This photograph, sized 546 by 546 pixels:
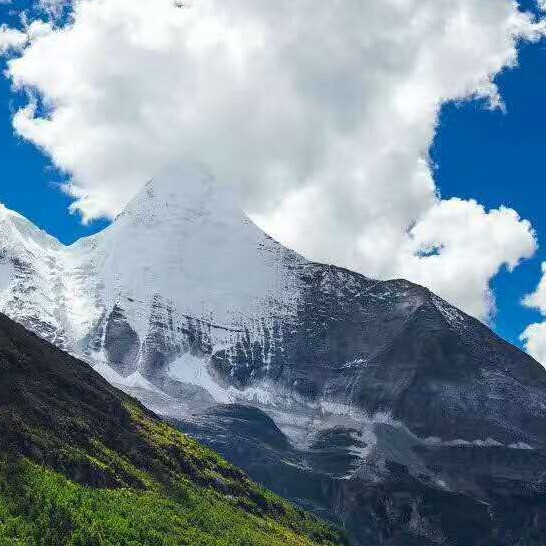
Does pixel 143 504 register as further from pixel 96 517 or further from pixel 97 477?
pixel 96 517

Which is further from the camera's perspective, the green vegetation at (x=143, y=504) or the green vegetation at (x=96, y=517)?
the green vegetation at (x=143, y=504)

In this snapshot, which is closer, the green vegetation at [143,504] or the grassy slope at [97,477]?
the green vegetation at [143,504]

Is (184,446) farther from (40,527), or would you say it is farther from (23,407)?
(40,527)

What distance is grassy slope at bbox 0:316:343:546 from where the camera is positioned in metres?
116

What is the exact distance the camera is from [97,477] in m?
141

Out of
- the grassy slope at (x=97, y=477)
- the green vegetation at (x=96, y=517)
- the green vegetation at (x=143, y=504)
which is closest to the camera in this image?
the green vegetation at (x=96, y=517)

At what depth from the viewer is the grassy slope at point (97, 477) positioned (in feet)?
382

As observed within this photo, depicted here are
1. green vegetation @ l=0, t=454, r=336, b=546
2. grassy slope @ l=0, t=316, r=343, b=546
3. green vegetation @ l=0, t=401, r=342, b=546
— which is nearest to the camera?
green vegetation @ l=0, t=454, r=336, b=546

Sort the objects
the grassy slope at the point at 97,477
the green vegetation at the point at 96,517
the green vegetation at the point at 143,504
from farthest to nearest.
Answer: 1. the grassy slope at the point at 97,477
2. the green vegetation at the point at 143,504
3. the green vegetation at the point at 96,517

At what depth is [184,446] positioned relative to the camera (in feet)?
637

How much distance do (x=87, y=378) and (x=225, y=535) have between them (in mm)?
58967

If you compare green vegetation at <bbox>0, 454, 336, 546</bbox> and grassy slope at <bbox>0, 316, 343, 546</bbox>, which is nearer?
green vegetation at <bbox>0, 454, 336, 546</bbox>

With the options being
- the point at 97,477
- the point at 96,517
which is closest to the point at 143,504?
the point at 97,477

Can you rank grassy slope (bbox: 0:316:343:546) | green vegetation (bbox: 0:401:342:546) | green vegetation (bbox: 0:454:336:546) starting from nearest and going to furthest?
1. green vegetation (bbox: 0:454:336:546)
2. green vegetation (bbox: 0:401:342:546)
3. grassy slope (bbox: 0:316:343:546)
